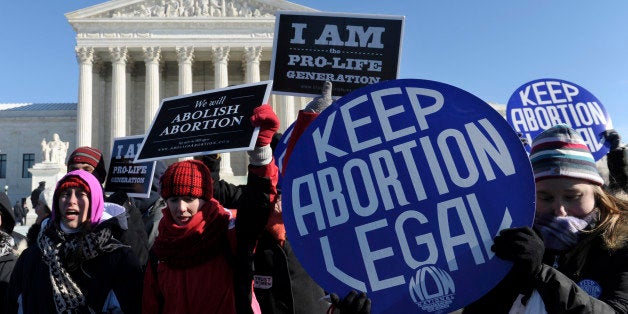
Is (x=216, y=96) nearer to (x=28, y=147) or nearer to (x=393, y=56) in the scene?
(x=393, y=56)

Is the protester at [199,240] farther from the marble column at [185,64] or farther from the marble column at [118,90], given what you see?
the marble column at [118,90]

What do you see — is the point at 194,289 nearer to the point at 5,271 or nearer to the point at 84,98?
the point at 5,271

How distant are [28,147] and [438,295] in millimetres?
48604

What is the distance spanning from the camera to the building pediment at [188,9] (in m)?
42.0

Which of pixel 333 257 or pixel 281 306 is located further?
pixel 281 306

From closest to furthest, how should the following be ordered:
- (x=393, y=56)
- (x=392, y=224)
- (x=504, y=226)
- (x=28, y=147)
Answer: (x=504, y=226), (x=392, y=224), (x=393, y=56), (x=28, y=147)

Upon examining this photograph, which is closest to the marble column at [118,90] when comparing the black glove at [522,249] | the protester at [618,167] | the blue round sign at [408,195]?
the protester at [618,167]

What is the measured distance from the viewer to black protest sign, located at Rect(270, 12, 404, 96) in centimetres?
436

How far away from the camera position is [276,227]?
11.0ft

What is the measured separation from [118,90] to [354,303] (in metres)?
42.2

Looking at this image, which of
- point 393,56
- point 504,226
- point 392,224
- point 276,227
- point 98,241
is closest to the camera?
point 504,226

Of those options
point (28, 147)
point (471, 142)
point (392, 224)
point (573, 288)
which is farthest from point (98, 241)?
point (28, 147)

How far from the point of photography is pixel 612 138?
5.05 meters

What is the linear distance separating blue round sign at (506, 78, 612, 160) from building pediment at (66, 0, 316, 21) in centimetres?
3751
